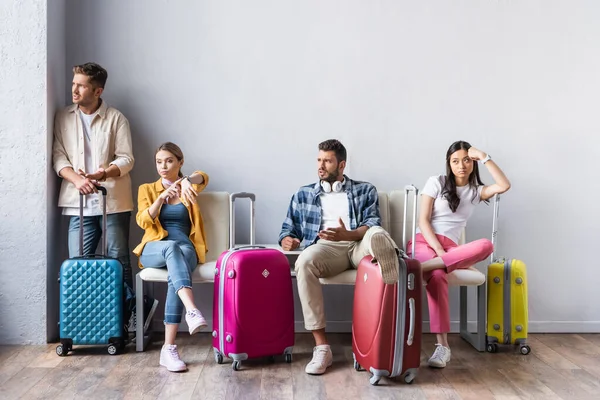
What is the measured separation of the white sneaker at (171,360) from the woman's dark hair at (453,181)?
60.9 inches

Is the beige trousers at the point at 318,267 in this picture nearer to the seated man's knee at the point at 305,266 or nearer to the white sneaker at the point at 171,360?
the seated man's knee at the point at 305,266

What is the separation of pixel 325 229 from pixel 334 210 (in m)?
0.21

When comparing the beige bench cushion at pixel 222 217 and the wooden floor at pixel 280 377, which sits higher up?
the beige bench cushion at pixel 222 217

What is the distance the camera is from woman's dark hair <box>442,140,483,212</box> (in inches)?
126

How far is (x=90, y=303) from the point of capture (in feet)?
9.71

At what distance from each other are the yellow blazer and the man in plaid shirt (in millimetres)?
410

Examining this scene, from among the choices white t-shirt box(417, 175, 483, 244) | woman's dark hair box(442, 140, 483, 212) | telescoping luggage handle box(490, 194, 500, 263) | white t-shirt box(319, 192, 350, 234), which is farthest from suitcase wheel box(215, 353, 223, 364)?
telescoping luggage handle box(490, 194, 500, 263)

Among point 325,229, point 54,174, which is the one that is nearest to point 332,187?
point 325,229

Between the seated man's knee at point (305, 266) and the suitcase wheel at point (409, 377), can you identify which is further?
the seated man's knee at point (305, 266)

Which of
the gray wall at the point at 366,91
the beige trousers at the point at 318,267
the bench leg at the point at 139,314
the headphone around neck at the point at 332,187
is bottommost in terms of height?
the bench leg at the point at 139,314

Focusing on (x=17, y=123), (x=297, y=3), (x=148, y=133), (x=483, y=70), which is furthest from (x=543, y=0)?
(x=17, y=123)

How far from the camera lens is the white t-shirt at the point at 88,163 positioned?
321 centimetres

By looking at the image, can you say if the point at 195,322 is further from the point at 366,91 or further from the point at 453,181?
the point at 366,91

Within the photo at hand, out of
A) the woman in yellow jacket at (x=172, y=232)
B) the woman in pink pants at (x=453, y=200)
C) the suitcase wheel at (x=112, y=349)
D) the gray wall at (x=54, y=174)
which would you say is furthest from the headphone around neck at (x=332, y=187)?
the gray wall at (x=54, y=174)
